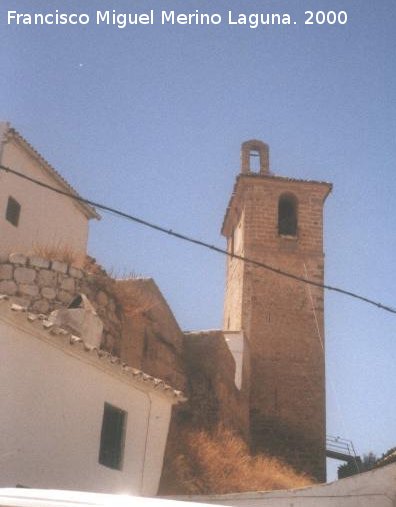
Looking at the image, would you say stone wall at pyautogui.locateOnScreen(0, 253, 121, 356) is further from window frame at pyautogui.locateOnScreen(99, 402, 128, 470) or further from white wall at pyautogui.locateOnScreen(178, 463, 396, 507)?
white wall at pyautogui.locateOnScreen(178, 463, 396, 507)

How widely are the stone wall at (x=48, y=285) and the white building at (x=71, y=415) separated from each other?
8.19 ft

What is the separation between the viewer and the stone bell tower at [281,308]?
24625mm

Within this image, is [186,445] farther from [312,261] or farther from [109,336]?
[312,261]

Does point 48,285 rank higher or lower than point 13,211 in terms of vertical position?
lower

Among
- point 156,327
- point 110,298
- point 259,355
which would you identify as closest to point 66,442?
point 110,298

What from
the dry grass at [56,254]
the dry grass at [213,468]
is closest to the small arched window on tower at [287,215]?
the dry grass at [213,468]

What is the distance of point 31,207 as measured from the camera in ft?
58.1

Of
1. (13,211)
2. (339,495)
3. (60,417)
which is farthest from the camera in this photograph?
(13,211)

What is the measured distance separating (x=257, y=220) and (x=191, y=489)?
15.1 metres

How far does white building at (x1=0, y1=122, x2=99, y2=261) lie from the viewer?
54.3 feet

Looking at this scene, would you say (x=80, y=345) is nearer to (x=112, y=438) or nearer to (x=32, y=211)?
(x=112, y=438)

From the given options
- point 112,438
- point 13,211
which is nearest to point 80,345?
point 112,438

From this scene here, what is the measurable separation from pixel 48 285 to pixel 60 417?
3.88m

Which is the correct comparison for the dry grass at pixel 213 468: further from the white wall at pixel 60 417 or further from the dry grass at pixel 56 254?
the dry grass at pixel 56 254
